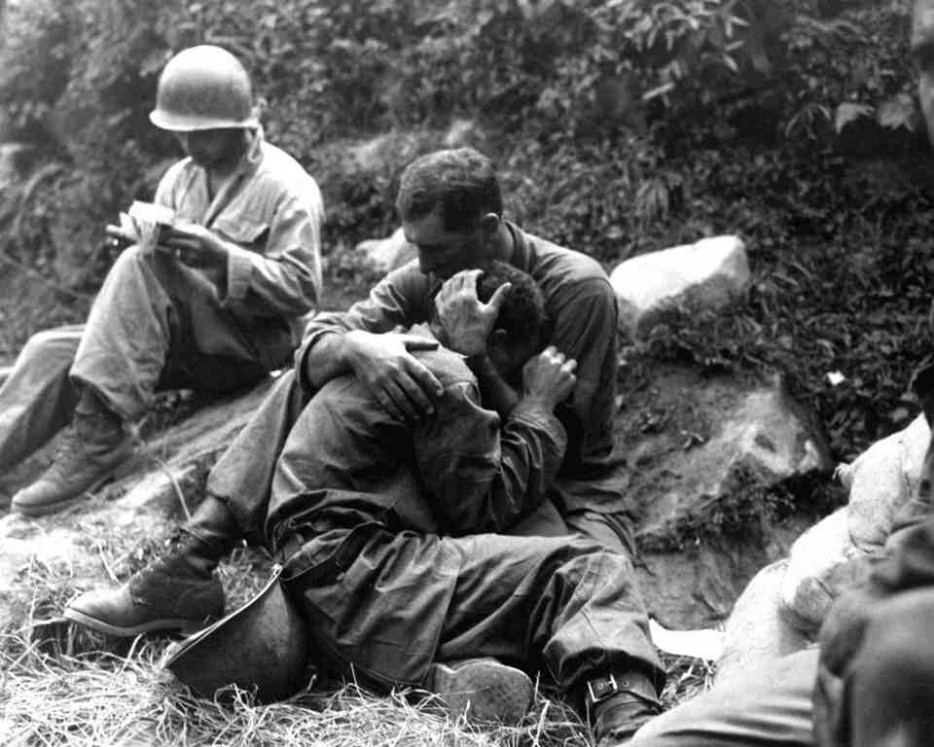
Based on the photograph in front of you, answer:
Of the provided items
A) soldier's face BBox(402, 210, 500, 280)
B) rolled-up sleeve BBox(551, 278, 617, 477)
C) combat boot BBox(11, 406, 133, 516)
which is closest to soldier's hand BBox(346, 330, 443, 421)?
soldier's face BBox(402, 210, 500, 280)

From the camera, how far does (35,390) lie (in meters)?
6.74

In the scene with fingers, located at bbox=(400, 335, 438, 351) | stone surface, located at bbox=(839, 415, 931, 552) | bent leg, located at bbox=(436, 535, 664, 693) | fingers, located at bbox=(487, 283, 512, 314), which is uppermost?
fingers, located at bbox=(487, 283, 512, 314)

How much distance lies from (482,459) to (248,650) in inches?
36.3

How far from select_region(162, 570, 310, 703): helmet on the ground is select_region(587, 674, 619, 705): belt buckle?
3.15 ft

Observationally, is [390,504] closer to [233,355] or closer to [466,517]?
[466,517]

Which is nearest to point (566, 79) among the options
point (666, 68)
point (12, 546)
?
point (666, 68)

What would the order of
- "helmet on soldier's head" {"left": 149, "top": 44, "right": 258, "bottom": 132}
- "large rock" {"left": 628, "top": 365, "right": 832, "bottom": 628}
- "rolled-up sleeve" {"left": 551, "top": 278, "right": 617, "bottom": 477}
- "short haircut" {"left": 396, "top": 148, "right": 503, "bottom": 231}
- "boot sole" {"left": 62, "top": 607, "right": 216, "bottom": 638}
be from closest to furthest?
"short haircut" {"left": 396, "top": 148, "right": 503, "bottom": 231}
"boot sole" {"left": 62, "top": 607, "right": 216, "bottom": 638}
"rolled-up sleeve" {"left": 551, "top": 278, "right": 617, "bottom": 477}
"large rock" {"left": 628, "top": 365, "right": 832, "bottom": 628}
"helmet on soldier's head" {"left": 149, "top": 44, "right": 258, "bottom": 132}

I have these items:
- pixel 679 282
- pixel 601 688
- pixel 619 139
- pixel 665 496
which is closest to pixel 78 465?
pixel 665 496

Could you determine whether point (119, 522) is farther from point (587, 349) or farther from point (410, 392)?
point (587, 349)

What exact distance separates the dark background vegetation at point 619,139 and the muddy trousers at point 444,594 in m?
2.31

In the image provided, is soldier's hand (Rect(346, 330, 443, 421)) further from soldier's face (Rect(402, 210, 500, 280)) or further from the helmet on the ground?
the helmet on the ground

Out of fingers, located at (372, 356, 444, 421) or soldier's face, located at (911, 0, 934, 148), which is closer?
soldier's face, located at (911, 0, 934, 148)

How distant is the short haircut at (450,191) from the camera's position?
17.2 feet

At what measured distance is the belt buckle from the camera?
4.55 metres
